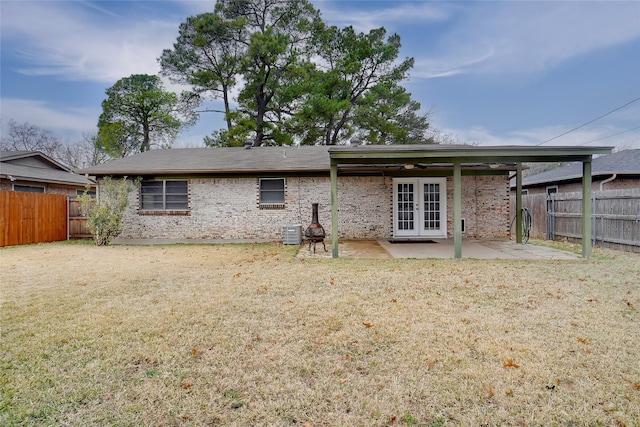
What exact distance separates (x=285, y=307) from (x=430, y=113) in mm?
22450

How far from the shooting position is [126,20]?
42.6ft

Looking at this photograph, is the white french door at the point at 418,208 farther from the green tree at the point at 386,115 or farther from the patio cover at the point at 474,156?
the green tree at the point at 386,115

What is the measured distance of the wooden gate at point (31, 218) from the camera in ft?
36.6

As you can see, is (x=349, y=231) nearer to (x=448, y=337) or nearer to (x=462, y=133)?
(x=448, y=337)

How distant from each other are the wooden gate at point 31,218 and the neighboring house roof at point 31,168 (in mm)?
3433

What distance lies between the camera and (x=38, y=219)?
12.2 m

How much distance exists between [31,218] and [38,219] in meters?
0.26

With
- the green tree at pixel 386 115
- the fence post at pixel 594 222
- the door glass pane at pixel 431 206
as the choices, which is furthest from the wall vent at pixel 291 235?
the green tree at pixel 386 115

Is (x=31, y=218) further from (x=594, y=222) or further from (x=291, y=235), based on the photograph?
(x=594, y=222)

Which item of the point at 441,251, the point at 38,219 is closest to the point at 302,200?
the point at 441,251

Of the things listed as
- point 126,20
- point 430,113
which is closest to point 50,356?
point 126,20

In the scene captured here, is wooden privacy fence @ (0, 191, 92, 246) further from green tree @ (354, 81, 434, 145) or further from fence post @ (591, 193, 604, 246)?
fence post @ (591, 193, 604, 246)

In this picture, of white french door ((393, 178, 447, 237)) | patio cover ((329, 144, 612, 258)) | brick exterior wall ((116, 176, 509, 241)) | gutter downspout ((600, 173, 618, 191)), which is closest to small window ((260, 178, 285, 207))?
brick exterior wall ((116, 176, 509, 241))

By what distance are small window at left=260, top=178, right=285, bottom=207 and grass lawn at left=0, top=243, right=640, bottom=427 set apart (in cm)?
626
